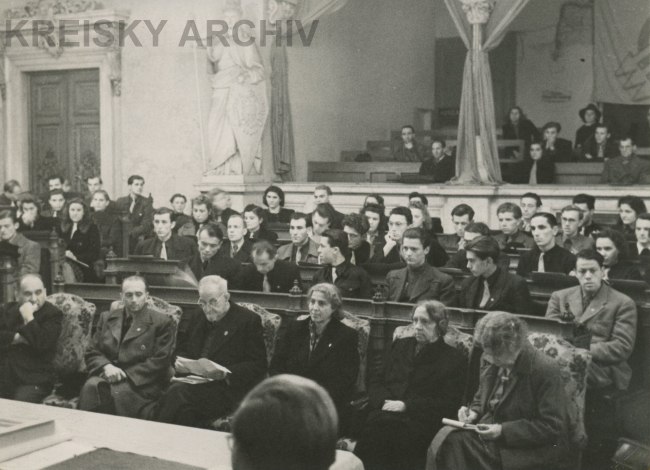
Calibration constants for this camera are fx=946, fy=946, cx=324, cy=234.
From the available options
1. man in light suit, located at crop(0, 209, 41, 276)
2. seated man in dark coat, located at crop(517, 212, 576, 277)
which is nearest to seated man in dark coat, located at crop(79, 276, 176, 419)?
man in light suit, located at crop(0, 209, 41, 276)

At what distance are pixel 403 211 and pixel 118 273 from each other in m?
2.07

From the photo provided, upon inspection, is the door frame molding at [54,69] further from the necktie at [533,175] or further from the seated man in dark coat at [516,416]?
the seated man in dark coat at [516,416]

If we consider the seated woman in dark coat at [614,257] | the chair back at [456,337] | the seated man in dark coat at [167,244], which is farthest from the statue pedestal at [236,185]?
the chair back at [456,337]

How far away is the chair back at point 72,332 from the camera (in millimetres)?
5129

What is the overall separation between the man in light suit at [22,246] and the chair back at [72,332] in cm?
167

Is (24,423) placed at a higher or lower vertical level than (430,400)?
higher

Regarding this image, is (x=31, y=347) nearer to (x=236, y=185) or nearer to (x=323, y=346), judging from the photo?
(x=323, y=346)

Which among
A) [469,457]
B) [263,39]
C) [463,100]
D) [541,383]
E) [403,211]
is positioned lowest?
[469,457]

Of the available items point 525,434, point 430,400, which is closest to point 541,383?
point 525,434

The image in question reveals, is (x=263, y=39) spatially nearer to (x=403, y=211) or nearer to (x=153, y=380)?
(x=403, y=211)

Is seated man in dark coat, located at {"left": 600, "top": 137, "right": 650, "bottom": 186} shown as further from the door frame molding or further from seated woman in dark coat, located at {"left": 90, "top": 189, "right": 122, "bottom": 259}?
the door frame molding

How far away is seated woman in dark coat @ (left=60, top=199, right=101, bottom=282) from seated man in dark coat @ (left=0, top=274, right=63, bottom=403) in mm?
2494

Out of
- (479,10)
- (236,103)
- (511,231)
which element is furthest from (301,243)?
(479,10)

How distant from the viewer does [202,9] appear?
1092cm
